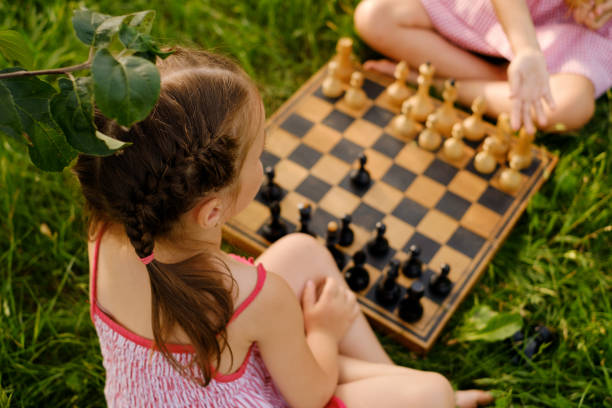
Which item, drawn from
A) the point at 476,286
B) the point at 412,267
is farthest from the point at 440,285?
the point at 476,286

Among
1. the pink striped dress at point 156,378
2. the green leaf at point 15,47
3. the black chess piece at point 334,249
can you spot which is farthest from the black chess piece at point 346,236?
the green leaf at point 15,47

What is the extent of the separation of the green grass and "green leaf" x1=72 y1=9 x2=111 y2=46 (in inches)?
37.8

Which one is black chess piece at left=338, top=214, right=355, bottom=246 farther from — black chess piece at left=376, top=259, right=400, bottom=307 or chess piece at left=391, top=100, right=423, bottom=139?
chess piece at left=391, top=100, right=423, bottom=139

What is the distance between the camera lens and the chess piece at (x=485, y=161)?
1800mm

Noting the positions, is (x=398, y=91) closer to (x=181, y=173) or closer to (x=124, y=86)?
(x=181, y=173)

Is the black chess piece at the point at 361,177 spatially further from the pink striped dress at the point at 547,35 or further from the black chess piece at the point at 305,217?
the pink striped dress at the point at 547,35

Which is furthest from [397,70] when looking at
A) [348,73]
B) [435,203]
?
[435,203]

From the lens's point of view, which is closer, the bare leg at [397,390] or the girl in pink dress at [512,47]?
the bare leg at [397,390]

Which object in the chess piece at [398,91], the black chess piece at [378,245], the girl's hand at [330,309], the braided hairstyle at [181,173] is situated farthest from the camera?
the chess piece at [398,91]

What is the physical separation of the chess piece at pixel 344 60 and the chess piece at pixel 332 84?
0.06ft

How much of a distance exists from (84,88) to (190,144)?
0.92 ft

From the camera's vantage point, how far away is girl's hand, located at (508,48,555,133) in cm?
169

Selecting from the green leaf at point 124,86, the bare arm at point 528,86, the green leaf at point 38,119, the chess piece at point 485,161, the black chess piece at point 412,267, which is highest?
the green leaf at point 124,86

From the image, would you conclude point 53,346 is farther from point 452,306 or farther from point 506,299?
point 506,299
